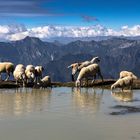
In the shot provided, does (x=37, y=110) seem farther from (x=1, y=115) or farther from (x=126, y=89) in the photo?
(x=126, y=89)

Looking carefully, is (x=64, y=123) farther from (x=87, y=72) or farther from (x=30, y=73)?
(x=30, y=73)

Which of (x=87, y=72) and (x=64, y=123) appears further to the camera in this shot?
(x=87, y=72)

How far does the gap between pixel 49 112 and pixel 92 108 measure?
3.07 metres

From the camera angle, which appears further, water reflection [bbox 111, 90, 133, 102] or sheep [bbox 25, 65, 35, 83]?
sheep [bbox 25, 65, 35, 83]

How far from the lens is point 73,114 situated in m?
22.7

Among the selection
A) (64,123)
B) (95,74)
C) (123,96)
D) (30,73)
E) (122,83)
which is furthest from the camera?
(95,74)

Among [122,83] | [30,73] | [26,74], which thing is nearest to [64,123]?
[122,83]

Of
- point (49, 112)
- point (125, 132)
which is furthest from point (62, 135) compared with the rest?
point (49, 112)

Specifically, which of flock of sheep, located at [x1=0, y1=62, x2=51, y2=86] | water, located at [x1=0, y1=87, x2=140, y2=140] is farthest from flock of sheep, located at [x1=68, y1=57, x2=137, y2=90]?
water, located at [x1=0, y1=87, x2=140, y2=140]

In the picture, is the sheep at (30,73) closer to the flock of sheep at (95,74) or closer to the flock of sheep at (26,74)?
the flock of sheep at (26,74)

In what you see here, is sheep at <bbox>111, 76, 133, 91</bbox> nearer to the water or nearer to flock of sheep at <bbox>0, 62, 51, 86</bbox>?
flock of sheep at <bbox>0, 62, 51, 86</bbox>

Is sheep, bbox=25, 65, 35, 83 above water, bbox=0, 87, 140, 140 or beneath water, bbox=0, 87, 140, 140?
above

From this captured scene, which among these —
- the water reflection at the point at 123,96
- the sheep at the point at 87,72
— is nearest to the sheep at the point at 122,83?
the sheep at the point at 87,72

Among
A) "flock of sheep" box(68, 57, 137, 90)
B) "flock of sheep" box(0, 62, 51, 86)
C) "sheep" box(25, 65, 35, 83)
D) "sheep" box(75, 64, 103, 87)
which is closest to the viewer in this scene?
"flock of sheep" box(68, 57, 137, 90)
